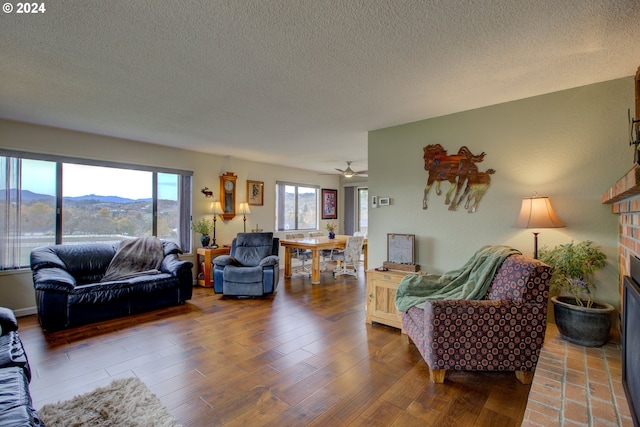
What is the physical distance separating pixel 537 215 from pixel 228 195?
16.4 feet

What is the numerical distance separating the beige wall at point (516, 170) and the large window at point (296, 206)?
3.53 meters

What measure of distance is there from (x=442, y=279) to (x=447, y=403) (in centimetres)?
114

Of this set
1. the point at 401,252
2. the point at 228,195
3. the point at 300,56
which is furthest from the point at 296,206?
the point at 300,56

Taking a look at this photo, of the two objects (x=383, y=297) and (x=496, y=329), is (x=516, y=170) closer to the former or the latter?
(x=496, y=329)

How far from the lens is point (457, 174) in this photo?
3.36m

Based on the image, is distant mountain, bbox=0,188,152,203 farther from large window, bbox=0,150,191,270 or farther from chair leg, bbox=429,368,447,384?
chair leg, bbox=429,368,447,384

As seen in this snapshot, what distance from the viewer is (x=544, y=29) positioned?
1.83 m

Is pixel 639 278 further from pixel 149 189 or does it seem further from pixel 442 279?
pixel 149 189

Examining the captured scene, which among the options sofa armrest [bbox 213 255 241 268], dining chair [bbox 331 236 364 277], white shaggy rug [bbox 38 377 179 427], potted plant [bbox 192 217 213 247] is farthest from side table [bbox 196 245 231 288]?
white shaggy rug [bbox 38 377 179 427]

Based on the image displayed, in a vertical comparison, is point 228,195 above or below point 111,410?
above

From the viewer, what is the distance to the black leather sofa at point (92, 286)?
329cm

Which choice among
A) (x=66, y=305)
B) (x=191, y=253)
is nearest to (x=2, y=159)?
(x=66, y=305)

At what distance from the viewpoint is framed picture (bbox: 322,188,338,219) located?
8266 mm

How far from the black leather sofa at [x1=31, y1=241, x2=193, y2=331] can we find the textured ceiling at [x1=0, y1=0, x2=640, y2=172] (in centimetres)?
Answer: 176
